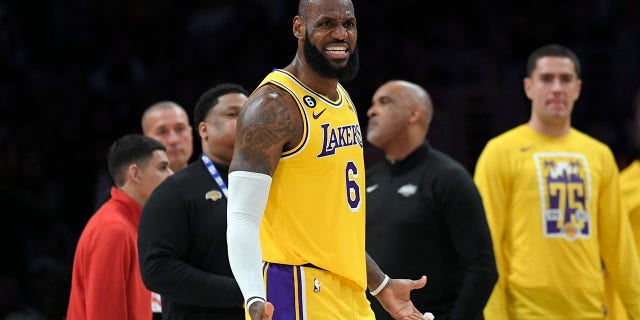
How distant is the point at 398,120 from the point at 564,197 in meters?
1.10

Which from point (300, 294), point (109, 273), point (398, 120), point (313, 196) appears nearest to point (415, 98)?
point (398, 120)

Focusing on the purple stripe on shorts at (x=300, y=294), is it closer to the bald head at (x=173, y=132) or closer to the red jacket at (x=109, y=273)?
the red jacket at (x=109, y=273)

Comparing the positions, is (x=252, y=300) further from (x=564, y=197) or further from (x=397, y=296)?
(x=564, y=197)

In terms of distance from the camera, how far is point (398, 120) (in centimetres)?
620

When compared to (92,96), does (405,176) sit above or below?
below

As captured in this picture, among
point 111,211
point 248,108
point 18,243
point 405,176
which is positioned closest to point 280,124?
point 248,108

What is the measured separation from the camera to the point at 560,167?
6.30 meters

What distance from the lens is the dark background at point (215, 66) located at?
911 cm

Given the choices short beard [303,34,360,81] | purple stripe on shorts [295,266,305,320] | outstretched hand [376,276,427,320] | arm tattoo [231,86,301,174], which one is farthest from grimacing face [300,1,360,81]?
outstretched hand [376,276,427,320]

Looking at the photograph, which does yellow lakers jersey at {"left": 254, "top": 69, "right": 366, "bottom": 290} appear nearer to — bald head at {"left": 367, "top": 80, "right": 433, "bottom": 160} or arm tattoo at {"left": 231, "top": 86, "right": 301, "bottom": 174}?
arm tattoo at {"left": 231, "top": 86, "right": 301, "bottom": 174}

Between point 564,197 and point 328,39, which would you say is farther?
point 564,197

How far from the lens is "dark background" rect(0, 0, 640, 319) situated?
29.9ft

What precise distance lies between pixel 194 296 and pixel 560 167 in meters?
2.65

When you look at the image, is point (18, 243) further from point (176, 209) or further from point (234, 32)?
point (176, 209)
